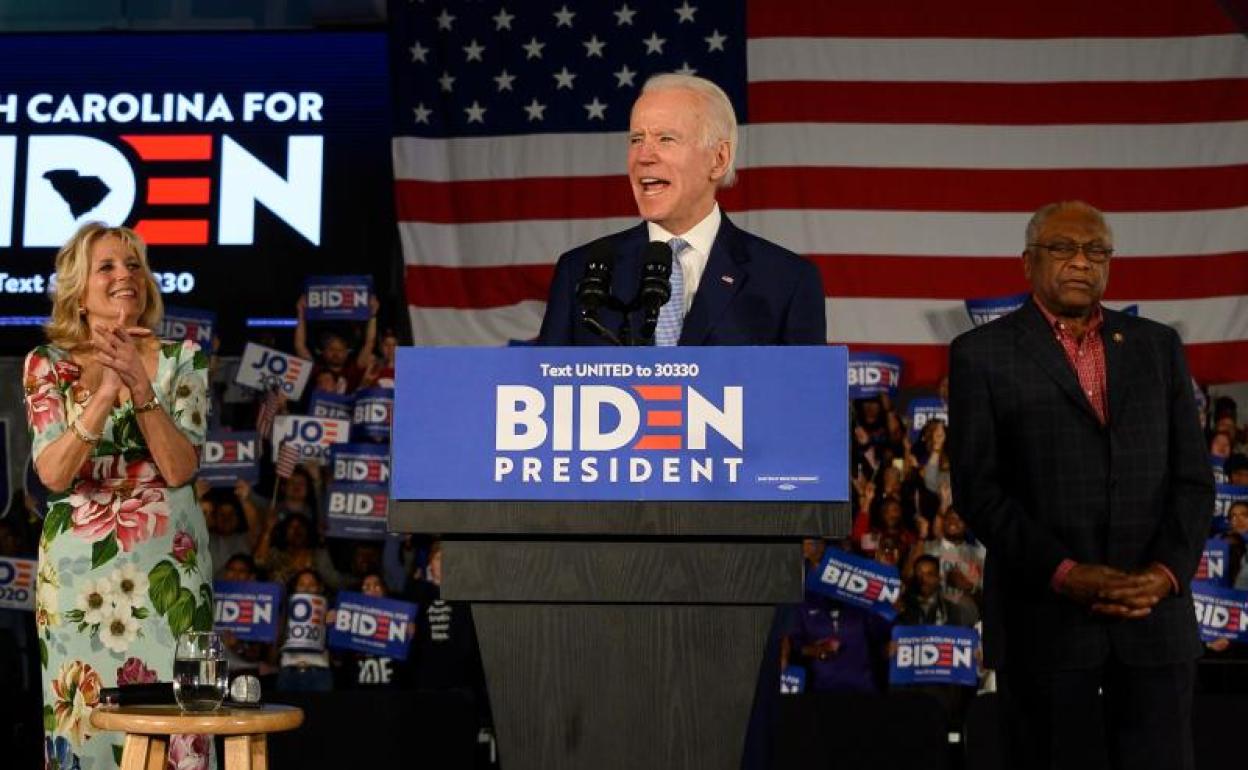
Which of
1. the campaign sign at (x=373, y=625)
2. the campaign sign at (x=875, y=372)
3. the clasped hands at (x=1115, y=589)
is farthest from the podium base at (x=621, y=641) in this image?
the campaign sign at (x=875, y=372)

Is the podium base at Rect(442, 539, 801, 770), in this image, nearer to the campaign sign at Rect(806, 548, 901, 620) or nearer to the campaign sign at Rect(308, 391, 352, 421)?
the campaign sign at Rect(806, 548, 901, 620)

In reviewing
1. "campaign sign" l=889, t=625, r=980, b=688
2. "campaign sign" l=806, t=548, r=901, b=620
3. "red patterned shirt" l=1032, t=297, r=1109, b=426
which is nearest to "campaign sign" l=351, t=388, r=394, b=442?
"campaign sign" l=806, t=548, r=901, b=620

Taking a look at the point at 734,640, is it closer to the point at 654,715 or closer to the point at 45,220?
the point at 654,715

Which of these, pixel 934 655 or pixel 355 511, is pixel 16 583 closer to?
pixel 355 511

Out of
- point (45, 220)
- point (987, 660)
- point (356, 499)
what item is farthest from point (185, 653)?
point (45, 220)

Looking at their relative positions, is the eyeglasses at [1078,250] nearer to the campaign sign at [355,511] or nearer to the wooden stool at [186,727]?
the wooden stool at [186,727]

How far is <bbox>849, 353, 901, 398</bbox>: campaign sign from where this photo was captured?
263 inches

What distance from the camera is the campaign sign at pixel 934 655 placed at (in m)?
6.14

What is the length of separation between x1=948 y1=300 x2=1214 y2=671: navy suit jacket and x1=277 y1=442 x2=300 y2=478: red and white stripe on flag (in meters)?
4.66

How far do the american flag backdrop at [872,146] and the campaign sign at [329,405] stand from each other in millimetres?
564

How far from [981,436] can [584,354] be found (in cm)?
132

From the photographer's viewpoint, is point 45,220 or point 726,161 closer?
point 726,161

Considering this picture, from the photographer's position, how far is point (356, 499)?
698cm

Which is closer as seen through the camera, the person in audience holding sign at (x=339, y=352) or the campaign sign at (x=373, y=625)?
the campaign sign at (x=373, y=625)
